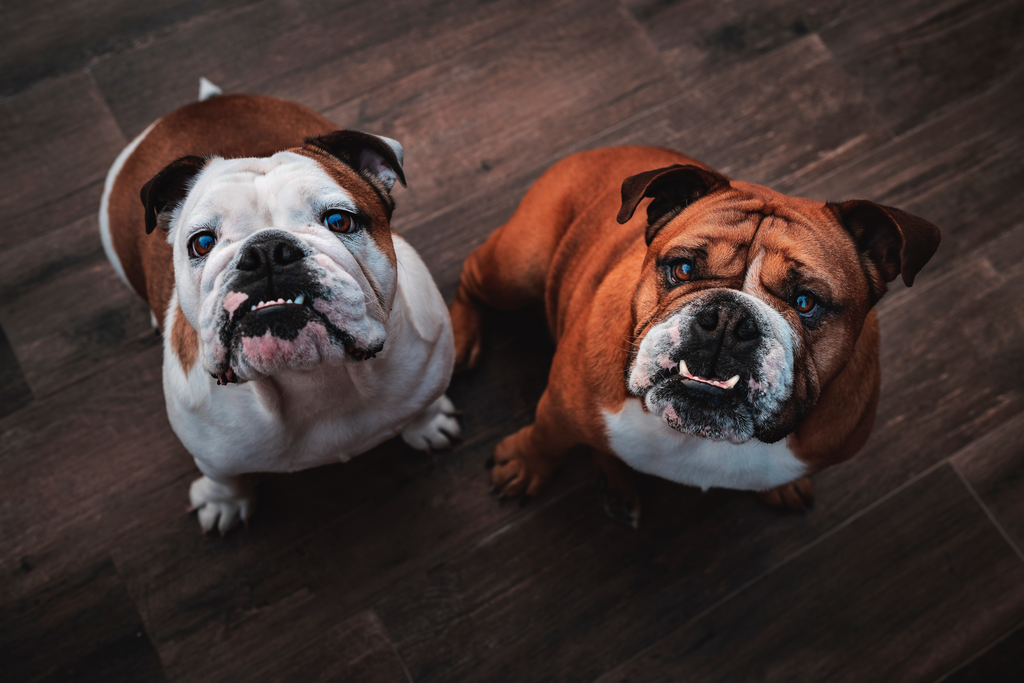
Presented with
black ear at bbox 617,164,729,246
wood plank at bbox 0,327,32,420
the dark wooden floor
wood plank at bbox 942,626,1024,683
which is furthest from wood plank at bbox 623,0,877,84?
wood plank at bbox 0,327,32,420

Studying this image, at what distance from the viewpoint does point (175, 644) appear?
297 cm

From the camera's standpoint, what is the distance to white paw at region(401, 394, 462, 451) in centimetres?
308

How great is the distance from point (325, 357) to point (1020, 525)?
11.0 feet

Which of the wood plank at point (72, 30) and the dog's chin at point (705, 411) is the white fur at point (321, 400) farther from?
the wood plank at point (72, 30)

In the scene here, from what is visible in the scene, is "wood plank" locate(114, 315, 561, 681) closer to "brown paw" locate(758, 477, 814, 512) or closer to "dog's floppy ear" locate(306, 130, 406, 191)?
"brown paw" locate(758, 477, 814, 512)

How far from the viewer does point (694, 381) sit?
5.79ft

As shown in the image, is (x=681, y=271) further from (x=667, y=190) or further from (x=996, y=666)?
(x=996, y=666)

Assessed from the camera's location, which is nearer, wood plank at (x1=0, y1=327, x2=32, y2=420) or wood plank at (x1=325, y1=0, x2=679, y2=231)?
wood plank at (x1=0, y1=327, x2=32, y2=420)

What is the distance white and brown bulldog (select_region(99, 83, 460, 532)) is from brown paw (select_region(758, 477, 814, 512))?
1642 mm

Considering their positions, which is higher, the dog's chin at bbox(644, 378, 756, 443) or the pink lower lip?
the pink lower lip

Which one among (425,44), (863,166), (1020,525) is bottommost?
(1020,525)

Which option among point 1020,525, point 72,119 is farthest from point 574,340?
point 72,119

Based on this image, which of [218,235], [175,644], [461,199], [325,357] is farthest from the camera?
[461,199]

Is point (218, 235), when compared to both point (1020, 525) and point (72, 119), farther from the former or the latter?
point (1020, 525)
